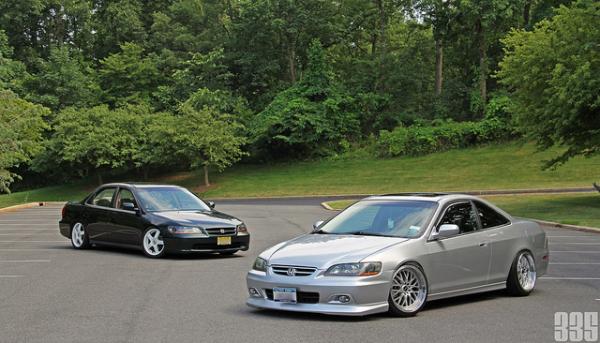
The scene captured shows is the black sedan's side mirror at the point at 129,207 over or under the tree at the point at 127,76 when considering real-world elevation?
under

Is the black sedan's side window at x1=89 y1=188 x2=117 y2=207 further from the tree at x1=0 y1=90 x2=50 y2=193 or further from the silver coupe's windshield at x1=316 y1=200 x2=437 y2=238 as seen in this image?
the tree at x1=0 y1=90 x2=50 y2=193


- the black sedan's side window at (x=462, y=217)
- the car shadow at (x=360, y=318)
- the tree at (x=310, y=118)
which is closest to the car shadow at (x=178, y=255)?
the car shadow at (x=360, y=318)

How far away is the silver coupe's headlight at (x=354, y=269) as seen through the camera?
27.0ft

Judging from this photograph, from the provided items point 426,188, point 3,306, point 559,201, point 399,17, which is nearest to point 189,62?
point 399,17

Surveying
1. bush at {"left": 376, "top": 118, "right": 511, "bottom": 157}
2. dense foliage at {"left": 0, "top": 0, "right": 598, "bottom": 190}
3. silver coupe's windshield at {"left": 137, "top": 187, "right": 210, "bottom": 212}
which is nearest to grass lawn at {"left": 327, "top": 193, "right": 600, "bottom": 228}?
silver coupe's windshield at {"left": 137, "top": 187, "right": 210, "bottom": 212}

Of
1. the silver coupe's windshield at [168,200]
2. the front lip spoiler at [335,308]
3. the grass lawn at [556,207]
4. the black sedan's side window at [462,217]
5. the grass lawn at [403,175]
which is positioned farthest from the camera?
the grass lawn at [403,175]

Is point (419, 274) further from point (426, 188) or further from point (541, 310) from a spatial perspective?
point (426, 188)

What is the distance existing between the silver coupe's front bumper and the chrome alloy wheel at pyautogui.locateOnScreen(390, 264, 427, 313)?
20cm

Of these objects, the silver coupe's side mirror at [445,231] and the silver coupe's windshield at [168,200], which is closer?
the silver coupe's side mirror at [445,231]

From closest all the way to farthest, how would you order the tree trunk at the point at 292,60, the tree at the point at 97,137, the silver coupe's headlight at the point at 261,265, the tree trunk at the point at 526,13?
the silver coupe's headlight at the point at 261,265, the tree at the point at 97,137, the tree trunk at the point at 526,13, the tree trunk at the point at 292,60

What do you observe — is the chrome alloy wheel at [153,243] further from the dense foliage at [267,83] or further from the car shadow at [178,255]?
the dense foliage at [267,83]

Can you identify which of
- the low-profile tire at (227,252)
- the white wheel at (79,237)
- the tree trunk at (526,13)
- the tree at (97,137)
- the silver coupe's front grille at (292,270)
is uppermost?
the tree trunk at (526,13)

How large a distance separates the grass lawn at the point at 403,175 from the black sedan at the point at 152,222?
28.7 meters

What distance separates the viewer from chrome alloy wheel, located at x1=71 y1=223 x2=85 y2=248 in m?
16.6
